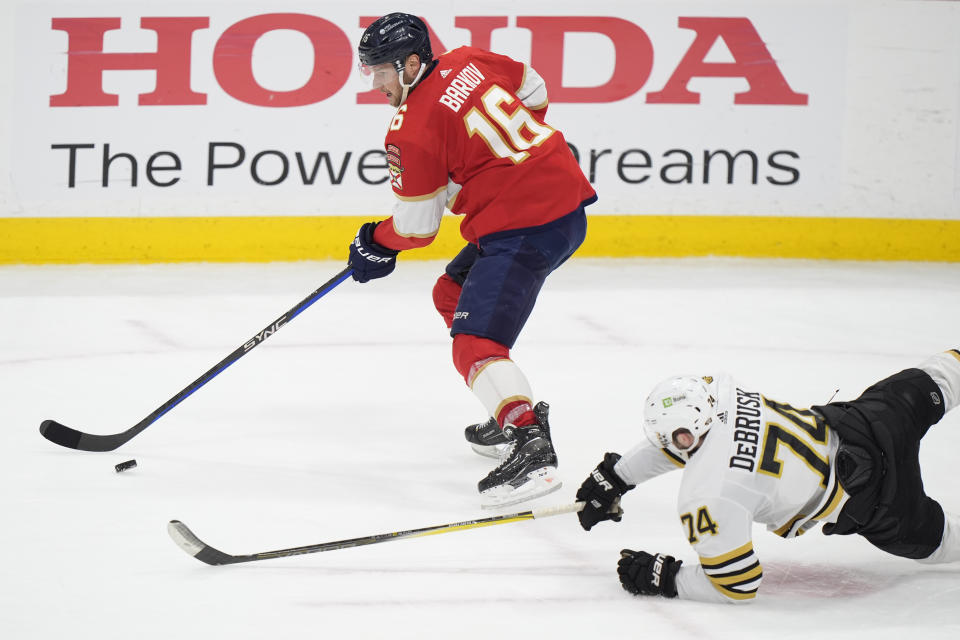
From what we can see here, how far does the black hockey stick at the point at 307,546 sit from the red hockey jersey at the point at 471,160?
898 mm

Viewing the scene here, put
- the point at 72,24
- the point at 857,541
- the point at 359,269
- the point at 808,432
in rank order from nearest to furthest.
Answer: the point at 808,432 → the point at 857,541 → the point at 359,269 → the point at 72,24

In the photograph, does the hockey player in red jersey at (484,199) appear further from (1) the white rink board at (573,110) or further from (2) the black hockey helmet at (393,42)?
(1) the white rink board at (573,110)

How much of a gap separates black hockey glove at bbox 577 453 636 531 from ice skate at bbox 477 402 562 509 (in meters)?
0.37

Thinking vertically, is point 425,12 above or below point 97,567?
above

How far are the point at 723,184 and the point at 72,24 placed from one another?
11.6 ft

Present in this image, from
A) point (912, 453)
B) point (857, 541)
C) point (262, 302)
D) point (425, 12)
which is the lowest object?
point (262, 302)

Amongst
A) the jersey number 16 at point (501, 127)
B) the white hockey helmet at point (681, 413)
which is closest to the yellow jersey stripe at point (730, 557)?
the white hockey helmet at point (681, 413)

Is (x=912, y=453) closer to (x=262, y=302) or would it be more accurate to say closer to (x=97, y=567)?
(x=97, y=567)

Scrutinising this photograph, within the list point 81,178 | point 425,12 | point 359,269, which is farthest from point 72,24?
point 359,269

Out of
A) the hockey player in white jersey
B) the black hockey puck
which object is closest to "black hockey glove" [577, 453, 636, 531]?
the hockey player in white jersey

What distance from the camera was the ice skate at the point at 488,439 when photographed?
3809mm

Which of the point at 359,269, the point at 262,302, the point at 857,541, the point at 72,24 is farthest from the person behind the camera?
the point at 72,24

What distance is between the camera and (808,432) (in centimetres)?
271

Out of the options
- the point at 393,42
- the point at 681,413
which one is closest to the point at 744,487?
the point at 681,413
